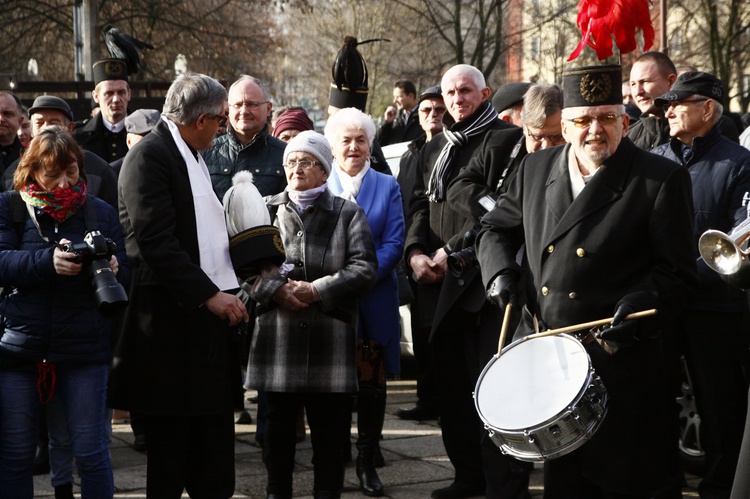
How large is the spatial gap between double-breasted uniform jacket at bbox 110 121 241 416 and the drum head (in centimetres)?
132

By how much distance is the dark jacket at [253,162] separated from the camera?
6895 millimetres

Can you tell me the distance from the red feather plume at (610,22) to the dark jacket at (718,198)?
2.64 feet

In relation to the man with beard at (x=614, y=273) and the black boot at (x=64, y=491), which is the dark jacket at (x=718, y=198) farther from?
the black boot at (x=64, y=491)

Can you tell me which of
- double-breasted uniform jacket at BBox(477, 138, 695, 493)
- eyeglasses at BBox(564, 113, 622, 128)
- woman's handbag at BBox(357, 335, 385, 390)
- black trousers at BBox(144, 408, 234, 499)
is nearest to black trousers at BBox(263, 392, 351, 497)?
black trousers at BBox(144, 408, 234, 499)

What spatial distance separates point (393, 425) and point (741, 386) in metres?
2.85

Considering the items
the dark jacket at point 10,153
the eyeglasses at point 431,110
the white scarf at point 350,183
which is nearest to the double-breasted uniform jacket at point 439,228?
the white scarf at point 350,183

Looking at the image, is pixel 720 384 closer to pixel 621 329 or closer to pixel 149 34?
pixel 621 329

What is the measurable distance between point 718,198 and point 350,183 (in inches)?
80.2

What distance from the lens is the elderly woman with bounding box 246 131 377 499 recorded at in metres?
5.78

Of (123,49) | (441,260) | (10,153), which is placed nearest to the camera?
(441,260)

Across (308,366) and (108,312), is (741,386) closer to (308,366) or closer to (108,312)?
(308,366)

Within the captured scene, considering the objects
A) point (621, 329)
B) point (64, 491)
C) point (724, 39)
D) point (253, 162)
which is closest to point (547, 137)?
point (621, 329)

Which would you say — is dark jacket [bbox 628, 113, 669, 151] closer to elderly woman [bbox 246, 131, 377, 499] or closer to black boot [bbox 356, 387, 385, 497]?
elderly woman [bbox 246, 131, 377, 499]

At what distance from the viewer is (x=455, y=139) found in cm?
646
